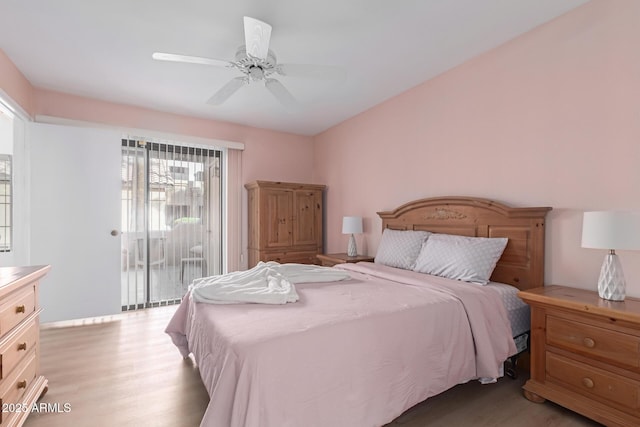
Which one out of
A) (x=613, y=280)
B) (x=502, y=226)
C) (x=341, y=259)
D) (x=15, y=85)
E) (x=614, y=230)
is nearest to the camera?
(x=614, y=230)

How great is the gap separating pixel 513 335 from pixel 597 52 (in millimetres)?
1968

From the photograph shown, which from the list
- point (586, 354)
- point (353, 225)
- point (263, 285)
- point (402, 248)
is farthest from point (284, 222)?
point (586, 354)

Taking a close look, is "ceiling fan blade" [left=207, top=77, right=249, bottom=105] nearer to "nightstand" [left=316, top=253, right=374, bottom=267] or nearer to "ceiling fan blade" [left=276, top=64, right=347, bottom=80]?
"ceiling fan blade" [left=276, top=64, right=347, bottom=80]

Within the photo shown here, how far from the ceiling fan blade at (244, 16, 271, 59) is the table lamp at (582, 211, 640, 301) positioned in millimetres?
2182

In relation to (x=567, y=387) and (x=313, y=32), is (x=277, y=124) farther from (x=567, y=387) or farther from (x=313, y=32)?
(x=567, y=387)

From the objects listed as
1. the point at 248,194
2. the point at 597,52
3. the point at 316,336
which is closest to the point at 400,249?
the point at 316,336

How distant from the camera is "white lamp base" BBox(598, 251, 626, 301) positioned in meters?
1.74

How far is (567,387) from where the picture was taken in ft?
5.94

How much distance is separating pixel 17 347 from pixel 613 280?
329 centimetres

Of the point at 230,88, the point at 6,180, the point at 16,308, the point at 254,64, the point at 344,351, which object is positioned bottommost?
the point at 344,351

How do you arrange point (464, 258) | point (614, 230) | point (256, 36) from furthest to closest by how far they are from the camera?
point (464, 258)
point (256, 36)
point (614, 230)

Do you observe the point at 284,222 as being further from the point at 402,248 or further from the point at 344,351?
the point at 344,351

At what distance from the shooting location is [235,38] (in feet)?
7.97

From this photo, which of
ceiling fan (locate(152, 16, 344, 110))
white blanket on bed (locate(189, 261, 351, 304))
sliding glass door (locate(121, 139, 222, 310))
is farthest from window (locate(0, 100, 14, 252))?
white blanket on bed (locate(189, 261, 351, 304))
